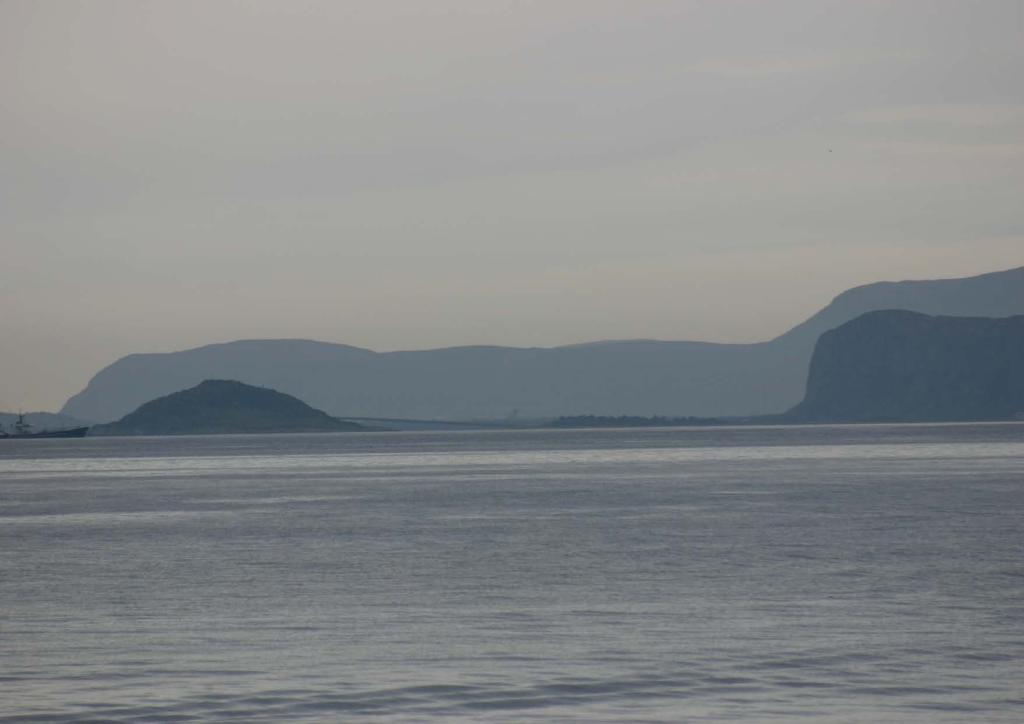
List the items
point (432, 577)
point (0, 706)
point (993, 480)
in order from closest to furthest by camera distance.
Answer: point (0, 706)
point (432, 577)
point (993, 480)

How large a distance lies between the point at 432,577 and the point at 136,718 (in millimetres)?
18268

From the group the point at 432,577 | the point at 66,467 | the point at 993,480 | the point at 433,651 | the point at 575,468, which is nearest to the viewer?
the point at 433,651

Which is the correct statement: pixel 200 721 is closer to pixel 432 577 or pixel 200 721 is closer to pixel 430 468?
pixel 432 577

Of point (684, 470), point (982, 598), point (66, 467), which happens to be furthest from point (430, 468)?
point (982, 598)

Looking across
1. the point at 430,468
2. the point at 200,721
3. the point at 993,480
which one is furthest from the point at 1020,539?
the point at 430,468

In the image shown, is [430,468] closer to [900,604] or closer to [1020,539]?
[1020,539]

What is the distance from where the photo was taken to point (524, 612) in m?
31.1

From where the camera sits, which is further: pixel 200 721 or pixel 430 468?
pixel 430 468

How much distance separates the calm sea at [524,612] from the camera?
72.0 ft

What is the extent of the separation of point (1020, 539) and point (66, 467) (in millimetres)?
129023

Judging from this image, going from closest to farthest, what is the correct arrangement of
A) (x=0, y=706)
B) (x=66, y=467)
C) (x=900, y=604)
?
1. (x=0, y=706)
2. (x=900, y=604)
3. (x=66, y=467)

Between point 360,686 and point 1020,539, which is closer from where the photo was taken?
point 360,686

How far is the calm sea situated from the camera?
2194 centimetres

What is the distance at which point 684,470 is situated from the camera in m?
121
